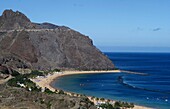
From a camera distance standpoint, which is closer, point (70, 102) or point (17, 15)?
point (70, 102)

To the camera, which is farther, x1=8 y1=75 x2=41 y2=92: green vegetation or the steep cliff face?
the steep cliff face

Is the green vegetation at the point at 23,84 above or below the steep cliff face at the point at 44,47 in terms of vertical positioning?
below

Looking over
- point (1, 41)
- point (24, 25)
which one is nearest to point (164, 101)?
point (1, 41)

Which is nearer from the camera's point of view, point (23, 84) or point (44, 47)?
point (23, 84)

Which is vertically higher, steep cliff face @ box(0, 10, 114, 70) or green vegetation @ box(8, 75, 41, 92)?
steep cliff face @ box(0, 10, 114, 70)

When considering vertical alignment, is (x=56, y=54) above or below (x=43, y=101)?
above

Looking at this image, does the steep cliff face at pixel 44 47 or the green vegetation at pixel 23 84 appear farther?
the steep cliff face at pixel 44 47

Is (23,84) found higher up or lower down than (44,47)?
lower down

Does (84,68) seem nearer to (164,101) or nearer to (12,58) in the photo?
(12,58)
